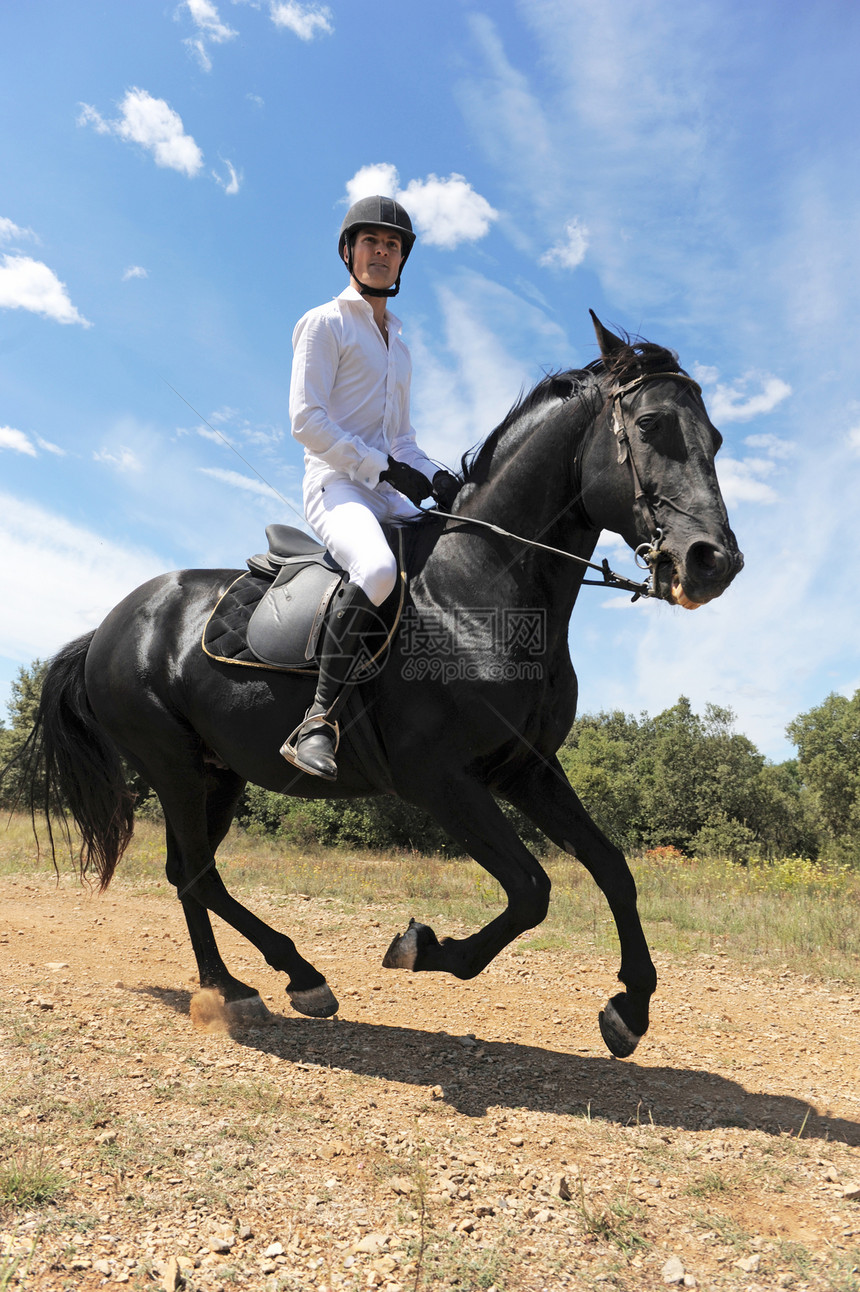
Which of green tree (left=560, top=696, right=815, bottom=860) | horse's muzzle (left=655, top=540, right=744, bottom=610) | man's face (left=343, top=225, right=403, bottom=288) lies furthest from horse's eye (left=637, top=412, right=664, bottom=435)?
green tree (left=560, top=696, right=815, bottom=860)

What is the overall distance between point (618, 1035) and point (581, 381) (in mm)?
3230

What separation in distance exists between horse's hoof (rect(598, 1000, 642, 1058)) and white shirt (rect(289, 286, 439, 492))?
3.05 meters

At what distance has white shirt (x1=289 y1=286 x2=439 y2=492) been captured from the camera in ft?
14.1

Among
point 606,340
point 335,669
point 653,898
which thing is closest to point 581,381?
point 606,340

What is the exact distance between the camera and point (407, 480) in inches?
177

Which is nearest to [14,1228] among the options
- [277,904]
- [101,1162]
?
[101,1162]

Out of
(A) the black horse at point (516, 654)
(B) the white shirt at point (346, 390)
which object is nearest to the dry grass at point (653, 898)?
(A) the black horse at point (516, 654)

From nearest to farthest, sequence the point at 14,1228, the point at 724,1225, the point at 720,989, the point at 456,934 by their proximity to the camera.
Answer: the point at 14,1228 → the point at 724,1225 → the point at 720,989 → the point at 456,934

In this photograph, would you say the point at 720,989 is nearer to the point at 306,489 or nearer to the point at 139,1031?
the point at 139,1031

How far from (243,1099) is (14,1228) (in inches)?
49.4

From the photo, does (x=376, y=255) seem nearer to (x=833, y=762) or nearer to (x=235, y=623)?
(x=235, y=623)

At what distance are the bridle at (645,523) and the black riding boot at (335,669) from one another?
81 centimetres

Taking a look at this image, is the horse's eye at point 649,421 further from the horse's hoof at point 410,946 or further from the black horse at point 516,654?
the horse's hoof at point 410,946

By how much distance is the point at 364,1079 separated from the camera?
4.11 meters
